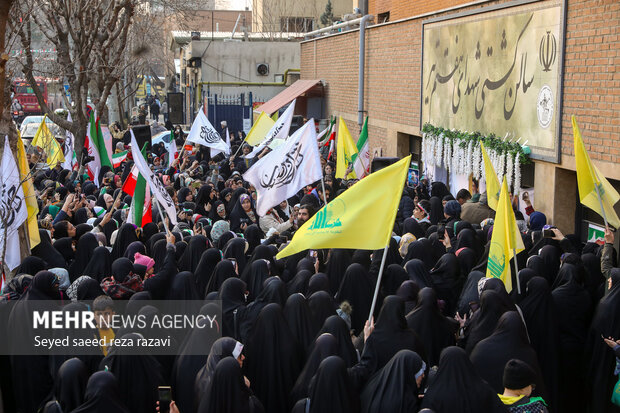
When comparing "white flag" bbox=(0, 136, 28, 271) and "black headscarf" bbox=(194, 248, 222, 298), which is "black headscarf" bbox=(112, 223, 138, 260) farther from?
"black headscarf" bbox=(194, 248, 222, 298)

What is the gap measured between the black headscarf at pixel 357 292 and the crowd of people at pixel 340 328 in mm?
12

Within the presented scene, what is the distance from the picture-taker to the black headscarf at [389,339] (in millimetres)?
5758

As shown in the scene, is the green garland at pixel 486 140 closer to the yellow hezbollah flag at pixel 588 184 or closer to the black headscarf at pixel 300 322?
the yellow hezbollah flag at pixel 588 184

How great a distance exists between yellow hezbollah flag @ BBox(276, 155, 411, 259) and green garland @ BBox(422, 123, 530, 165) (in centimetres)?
610

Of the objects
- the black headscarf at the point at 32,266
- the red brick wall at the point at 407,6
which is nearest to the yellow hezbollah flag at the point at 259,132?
the red brick wall at the point at 407,6

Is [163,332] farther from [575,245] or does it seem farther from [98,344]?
[575,245]

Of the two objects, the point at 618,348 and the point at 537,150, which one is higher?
the point at 537,150

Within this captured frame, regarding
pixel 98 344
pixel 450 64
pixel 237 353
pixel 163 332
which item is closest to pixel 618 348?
pixel 237 353

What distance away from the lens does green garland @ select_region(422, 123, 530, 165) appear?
39.7ft

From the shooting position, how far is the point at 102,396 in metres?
4.89

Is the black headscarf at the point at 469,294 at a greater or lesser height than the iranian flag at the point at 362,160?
lesser

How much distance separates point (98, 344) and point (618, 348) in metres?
3.85

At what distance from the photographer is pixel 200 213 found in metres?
12.2

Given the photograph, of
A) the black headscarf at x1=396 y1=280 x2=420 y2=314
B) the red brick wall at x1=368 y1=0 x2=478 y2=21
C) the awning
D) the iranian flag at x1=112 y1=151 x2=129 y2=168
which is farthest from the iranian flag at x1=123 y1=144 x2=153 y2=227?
the awning
